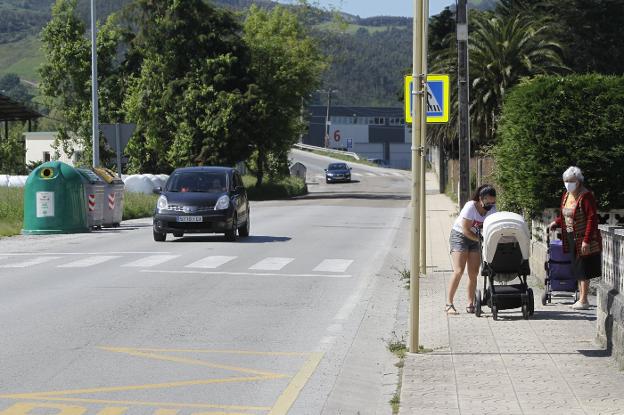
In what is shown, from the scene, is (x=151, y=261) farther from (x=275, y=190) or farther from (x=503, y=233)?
(x=275, y=190)

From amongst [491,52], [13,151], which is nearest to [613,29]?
[491,52]

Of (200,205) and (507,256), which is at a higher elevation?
(200,205)

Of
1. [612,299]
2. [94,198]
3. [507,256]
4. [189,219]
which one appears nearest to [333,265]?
[189,219]

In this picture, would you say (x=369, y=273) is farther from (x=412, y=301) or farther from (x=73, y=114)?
(x=73, y=114)

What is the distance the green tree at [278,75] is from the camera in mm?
65938

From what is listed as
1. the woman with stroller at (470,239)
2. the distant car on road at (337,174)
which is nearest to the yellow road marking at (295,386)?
the woman with stroller at (470,239)

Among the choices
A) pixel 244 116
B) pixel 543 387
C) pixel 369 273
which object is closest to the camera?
pixel 543 387

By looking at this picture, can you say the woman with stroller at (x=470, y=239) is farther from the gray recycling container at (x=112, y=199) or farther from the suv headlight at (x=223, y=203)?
the gray recycling container at (x=112, y=199)

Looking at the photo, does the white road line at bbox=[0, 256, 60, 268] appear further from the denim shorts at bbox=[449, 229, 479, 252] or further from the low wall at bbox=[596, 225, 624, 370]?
the low wall at bbox=[596, 225, 624, 370]

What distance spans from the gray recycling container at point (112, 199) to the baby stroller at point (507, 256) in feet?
66.7

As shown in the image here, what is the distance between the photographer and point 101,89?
7231cm

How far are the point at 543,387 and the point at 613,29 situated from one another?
45666mm

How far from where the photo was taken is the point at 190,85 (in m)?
64.4

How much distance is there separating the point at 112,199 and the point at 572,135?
61.0ft
